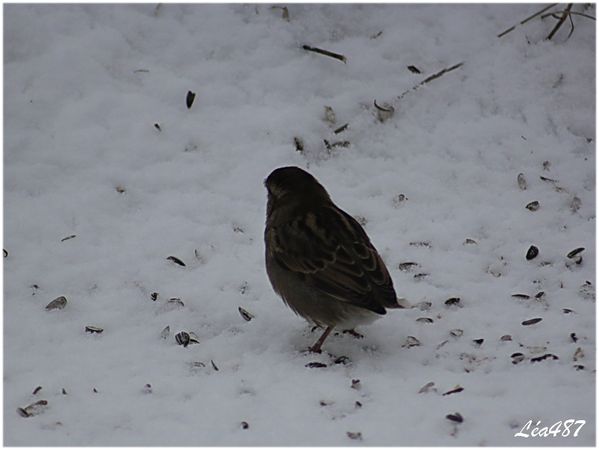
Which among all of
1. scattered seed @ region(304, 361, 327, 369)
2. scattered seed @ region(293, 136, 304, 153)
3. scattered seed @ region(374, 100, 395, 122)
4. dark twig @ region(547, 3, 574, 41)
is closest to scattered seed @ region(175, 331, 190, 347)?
scattered seed @ region(304, 361, 327, 369)

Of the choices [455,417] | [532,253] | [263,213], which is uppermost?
[455,417]

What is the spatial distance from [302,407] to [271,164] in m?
2.18

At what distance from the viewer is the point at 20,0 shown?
6.32 metres

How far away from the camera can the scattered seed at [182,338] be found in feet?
14.9

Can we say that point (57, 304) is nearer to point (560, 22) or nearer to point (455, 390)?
point (455, 390)

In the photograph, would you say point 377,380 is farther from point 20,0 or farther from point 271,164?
point 20,0

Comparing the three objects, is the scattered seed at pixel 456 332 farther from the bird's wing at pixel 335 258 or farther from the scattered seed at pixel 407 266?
the scattered seed at pixel 407 266

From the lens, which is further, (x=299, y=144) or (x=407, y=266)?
(x=299, y=144)

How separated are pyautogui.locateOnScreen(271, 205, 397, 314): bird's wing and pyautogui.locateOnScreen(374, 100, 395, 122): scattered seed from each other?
4.91 feet

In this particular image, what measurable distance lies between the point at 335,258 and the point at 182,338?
77 centimetres

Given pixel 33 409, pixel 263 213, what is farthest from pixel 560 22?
pixel 33 409

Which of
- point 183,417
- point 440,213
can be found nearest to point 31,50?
point 440,213

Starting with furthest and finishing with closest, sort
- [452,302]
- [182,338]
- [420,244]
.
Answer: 1. [420,244]
2. [452,302]
3. [182,338]

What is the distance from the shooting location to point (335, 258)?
4480 mm
